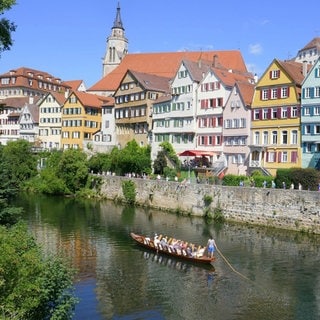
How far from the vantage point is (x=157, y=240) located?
36.0 m

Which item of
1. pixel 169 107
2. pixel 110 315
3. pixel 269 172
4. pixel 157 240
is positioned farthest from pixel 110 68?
pixel 110 315

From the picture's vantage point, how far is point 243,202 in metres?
46.9

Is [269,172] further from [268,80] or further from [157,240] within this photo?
[157,240]

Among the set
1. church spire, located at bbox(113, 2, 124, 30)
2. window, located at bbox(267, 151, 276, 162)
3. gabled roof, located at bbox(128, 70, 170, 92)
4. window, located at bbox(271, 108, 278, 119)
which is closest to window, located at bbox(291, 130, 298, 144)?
window, located at bbox(267, 151, 276, 162)

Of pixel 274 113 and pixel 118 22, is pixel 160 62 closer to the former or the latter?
pixel 118 22

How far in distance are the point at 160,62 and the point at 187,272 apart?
269ft

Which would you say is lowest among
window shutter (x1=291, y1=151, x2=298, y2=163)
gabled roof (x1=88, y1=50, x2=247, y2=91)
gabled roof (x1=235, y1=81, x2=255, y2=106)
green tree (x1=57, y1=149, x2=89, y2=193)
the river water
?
the river water

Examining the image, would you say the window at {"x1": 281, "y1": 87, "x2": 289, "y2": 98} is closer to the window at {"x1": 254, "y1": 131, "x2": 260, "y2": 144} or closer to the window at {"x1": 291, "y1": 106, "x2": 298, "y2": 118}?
the window at {"x1": 291, "y1": 106, "x2": 298, "y2": 118}

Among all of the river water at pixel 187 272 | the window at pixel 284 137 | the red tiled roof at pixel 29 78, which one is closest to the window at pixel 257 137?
the window at pixel 284 137

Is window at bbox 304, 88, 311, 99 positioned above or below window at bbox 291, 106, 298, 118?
above

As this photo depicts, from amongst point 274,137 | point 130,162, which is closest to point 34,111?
point 130,162

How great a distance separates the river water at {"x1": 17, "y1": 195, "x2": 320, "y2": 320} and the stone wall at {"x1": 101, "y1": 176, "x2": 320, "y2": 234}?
1.55 metres

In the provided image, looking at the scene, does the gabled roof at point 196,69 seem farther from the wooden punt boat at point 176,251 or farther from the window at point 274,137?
the wooden punt boat at point 176,251

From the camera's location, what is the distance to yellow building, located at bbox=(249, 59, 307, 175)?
54.6m
